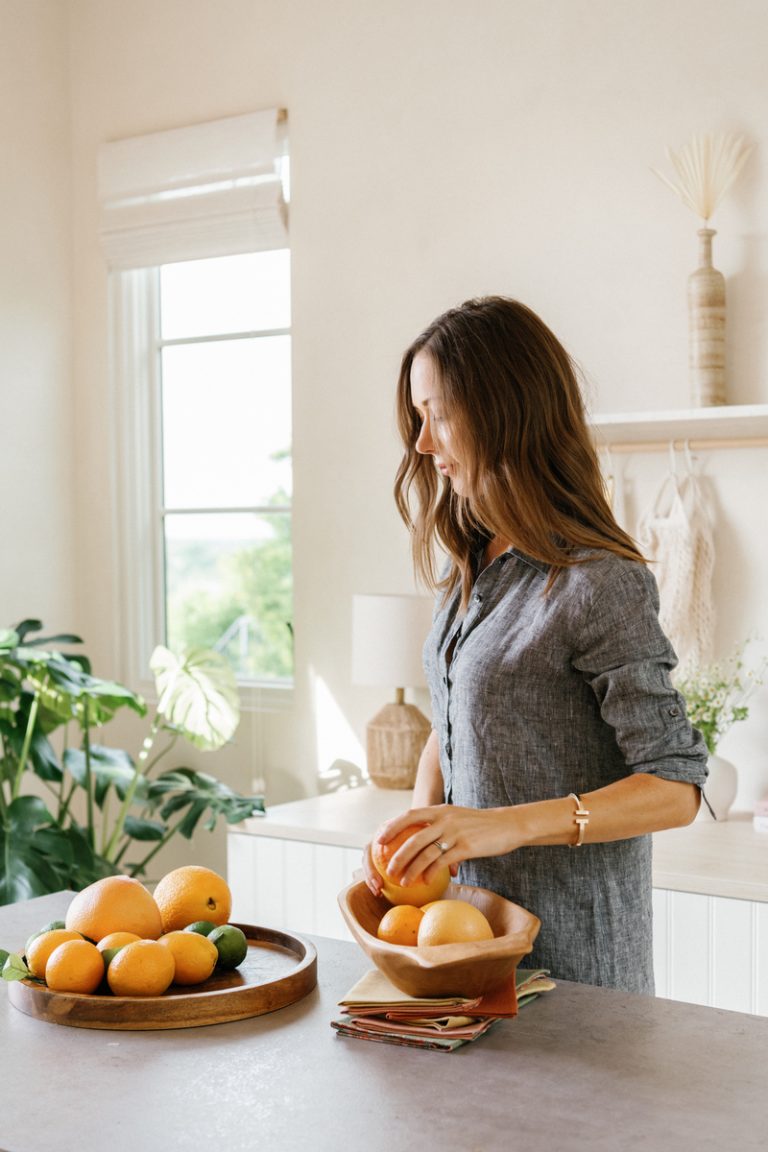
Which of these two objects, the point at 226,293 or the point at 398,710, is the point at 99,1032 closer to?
the point at 398,710

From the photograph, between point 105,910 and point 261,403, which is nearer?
point 105,910

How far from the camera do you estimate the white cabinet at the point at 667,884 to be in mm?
2262

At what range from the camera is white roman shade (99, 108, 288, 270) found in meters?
3.55

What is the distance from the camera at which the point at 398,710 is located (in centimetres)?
323

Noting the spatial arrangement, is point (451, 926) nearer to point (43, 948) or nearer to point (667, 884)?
point (43, 948)

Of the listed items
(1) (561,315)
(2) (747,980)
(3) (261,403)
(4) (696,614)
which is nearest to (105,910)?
(2) (747,980)

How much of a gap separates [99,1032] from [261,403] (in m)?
2.66

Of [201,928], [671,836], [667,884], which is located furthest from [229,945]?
[671,836]

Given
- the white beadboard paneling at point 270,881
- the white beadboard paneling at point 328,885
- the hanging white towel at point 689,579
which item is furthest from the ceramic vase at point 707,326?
the white beadboard paneling at point 270,881

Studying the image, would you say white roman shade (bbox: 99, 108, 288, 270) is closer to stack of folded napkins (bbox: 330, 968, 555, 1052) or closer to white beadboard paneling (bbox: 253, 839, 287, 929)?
white beadboard paneling (bbox: 253, 839, 287, 929)

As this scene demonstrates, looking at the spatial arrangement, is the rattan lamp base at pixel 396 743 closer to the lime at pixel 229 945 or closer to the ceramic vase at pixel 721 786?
the ceramic vase at pixel 721 786

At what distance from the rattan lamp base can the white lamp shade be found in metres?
0.11

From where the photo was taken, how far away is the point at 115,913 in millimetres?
1364

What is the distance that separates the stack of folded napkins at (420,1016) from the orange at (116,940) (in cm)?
23
